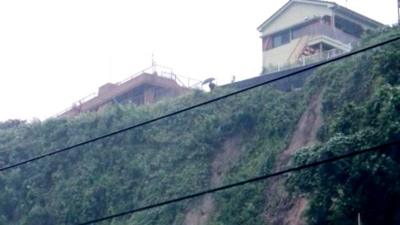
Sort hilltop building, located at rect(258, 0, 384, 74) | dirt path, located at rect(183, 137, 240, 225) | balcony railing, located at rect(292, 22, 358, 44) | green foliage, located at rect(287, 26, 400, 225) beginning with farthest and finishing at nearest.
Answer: balcony railing, located at rect(292, 22, 358, 44), hilltop building, located at rect(258, 0, 384, 74), dirt path, located at rect(183, 137, 240, 225), green foliage, located at rect(287, 26, 400, 225)

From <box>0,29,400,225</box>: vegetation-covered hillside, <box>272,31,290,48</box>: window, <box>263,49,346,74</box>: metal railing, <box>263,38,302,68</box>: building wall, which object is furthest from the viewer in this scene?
<box>272,31,290,48</box>: window

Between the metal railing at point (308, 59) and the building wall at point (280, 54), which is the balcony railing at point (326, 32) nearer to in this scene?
the building wall at point (280, 54)

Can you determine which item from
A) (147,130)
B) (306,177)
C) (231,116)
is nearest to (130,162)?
(147,130)

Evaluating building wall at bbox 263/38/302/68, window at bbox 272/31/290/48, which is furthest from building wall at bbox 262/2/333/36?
building wall at bbox 263/38/302/68

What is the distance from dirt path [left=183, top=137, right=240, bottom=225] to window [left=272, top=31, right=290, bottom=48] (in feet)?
35.8

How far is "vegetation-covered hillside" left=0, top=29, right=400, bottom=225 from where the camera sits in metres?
18.9

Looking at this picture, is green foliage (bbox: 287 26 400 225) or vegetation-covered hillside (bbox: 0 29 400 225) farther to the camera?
vegetation-covered hillside (bbox: 0 29 400 225)

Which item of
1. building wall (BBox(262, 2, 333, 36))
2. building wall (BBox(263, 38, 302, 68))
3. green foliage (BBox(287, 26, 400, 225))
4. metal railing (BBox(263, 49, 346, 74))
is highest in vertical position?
building wall (BBox(262, 2, 333, 36))

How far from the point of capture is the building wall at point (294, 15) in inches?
1437

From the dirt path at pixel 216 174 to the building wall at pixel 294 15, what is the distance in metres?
11.2

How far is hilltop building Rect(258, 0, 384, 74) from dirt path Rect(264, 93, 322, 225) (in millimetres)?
7897

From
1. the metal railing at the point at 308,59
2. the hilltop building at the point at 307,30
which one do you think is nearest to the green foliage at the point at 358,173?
the metal railing at the point at 308,59

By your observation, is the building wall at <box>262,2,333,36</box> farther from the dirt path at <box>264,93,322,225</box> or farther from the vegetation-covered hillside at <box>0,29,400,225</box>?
the dirt path at <box>264,93,322,225</box>

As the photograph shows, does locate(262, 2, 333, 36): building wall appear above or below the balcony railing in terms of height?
above
